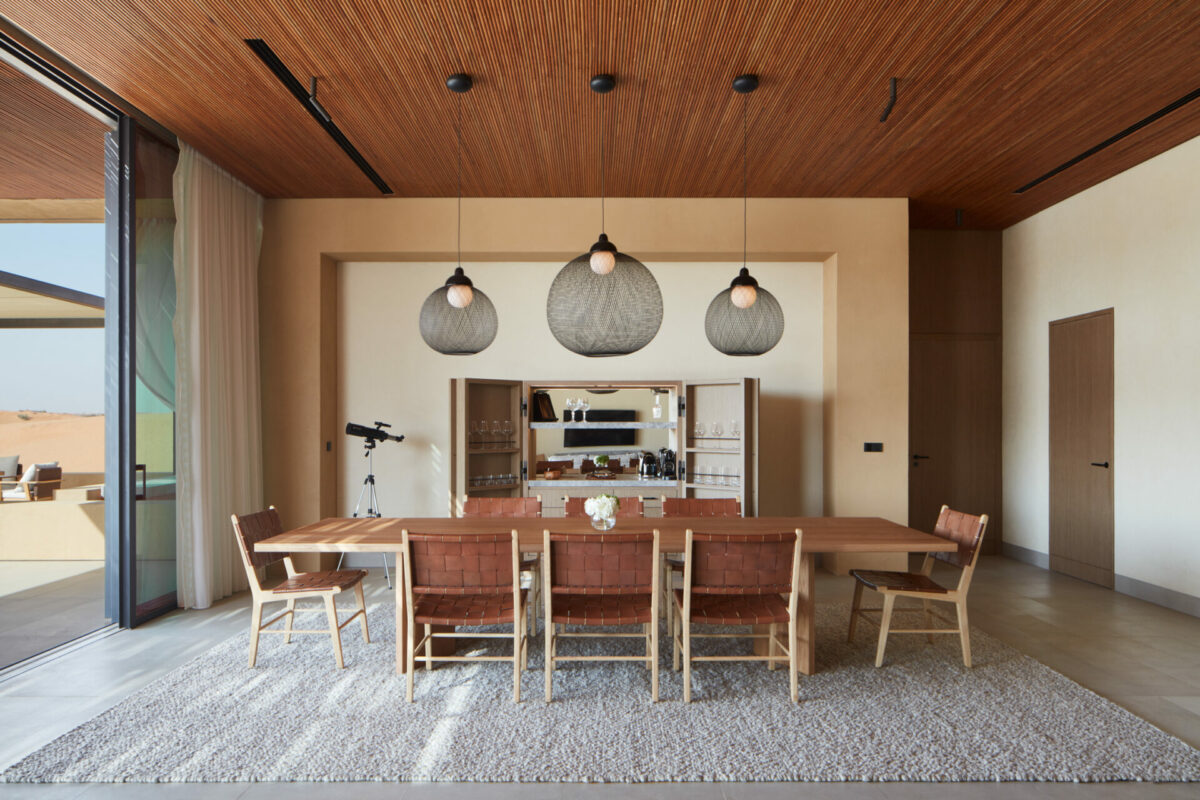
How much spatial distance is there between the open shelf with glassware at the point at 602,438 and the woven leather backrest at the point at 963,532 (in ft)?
5.71

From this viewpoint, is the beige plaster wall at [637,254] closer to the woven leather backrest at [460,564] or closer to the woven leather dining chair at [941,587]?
the woven leather dining chair at [941,587]

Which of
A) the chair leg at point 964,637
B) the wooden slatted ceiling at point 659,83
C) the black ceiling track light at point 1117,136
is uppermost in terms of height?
the wooden slatted ceiling at point 659,83

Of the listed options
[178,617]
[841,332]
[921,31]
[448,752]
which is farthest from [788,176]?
[178,617]

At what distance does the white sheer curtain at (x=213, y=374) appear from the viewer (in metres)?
4.65

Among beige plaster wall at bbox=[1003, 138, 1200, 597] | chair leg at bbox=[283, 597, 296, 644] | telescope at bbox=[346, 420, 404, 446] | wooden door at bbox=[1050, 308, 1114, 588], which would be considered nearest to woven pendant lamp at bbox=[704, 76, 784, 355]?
chair leg at bbox=[283, 597, 296, 644]

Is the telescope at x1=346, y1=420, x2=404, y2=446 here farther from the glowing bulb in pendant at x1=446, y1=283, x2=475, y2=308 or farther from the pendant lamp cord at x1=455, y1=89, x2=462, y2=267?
the glowing bulb in pendant at x1=446, y1=283, x2=475, y2=308

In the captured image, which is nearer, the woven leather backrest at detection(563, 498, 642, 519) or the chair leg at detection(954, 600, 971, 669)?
the chair leg at detection(954, 600, 971, 669)

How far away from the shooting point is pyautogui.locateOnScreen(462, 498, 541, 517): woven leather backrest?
14.4 feet

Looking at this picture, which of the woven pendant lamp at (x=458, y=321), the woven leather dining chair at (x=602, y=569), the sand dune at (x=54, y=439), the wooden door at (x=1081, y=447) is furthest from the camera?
the sand dune at (x=54, y=439)

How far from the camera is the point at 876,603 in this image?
4770 millimetres

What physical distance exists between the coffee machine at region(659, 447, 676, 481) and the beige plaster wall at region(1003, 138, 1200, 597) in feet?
11.8

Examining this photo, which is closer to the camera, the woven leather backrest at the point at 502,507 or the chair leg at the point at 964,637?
the chair leg at the point at 964,637

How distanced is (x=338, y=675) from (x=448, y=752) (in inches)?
44.0

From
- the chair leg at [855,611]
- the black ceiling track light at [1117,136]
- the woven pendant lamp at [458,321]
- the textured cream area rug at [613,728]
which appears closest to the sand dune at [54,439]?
the textured cream area rug at [613,728]
